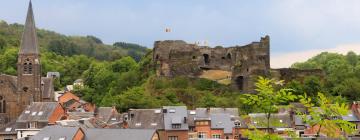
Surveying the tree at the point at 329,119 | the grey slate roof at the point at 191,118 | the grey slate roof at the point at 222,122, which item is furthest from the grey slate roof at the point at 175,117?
the tree at the point at 329,119

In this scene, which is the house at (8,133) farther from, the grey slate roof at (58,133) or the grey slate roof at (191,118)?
the grey slate roof at (191,118)

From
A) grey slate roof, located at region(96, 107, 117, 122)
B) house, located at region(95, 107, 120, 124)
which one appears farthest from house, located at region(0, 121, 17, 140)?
grey slate roof, located at region(96, 107, 117, 122)

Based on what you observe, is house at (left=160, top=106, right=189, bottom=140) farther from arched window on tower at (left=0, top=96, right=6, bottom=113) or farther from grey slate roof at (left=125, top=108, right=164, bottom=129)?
arched window on tower at (left=0, top=96, right=6, bottom=113)

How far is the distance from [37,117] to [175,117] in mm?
14912

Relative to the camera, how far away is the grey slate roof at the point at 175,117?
189ft

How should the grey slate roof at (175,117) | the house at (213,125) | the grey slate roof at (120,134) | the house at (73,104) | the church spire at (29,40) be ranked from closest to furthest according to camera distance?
1. the grey slate roof at (120,134)
2. the grey slate roof at (175,117)
3. the house at (213,125)
4. the church spire at (29,40)
5. the house at (73,104)

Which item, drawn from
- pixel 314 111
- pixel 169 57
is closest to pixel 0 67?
pixel 169 57

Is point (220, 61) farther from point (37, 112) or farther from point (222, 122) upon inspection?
point (37, 112)

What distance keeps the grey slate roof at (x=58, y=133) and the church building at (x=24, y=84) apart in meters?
20.5

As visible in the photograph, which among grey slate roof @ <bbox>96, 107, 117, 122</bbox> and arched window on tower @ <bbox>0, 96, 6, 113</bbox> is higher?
arched window on tower @ <bbox>0, 96, 6, 113</bbox>

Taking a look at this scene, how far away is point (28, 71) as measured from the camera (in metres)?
71.2

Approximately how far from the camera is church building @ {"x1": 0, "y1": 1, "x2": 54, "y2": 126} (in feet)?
231

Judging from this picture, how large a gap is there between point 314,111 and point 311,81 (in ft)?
219

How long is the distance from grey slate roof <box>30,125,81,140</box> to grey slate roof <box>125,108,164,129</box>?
10.7 meters
